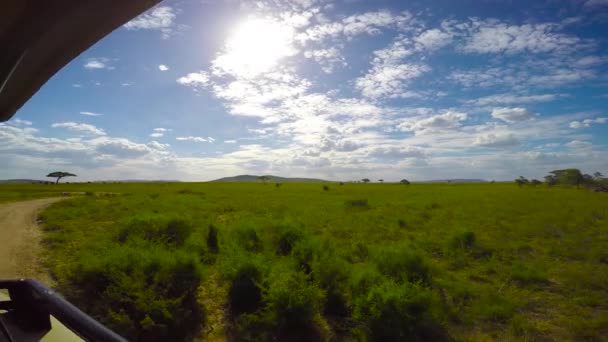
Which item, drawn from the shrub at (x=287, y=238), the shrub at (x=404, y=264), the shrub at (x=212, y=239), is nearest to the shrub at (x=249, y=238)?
the shrub at (x=287, y=238)

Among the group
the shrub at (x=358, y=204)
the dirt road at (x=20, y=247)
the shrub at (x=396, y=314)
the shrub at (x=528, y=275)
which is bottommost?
the shrub at (x=528, y=275)

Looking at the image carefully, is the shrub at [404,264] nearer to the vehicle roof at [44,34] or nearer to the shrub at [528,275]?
the shrub at [528,275]

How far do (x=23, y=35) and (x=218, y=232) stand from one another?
14926 millimetres

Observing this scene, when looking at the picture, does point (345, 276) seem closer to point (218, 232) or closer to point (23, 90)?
point (218, 232)

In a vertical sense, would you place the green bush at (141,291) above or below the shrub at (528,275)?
above

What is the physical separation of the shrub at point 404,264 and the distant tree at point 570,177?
8185 centimetres

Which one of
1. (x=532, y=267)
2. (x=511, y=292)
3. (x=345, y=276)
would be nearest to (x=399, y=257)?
(x=345, y=276)

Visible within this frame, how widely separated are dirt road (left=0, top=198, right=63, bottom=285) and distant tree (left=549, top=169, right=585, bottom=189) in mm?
90252

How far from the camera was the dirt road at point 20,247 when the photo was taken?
982 cm

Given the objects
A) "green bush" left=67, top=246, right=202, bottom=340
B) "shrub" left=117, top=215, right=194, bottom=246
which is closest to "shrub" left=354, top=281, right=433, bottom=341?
"green bush" left=67, top=246, right=202, bottom=340

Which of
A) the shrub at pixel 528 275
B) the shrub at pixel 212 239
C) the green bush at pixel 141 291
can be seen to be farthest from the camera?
the shrub at pixel 212 239

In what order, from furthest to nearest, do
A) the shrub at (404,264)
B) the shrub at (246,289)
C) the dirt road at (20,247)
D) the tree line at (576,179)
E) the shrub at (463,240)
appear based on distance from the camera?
the tree line at (576,179)
the shrub at (463,240)
the dirt road at (20,247)
the shrub at (404,264)
the shrub at (246,289)

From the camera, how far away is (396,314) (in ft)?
22.9

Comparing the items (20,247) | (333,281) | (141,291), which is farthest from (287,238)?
(20,247)
